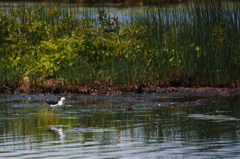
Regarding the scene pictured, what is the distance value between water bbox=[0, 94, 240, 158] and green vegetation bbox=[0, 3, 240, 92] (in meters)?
1.01

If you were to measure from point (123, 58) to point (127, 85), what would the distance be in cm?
71

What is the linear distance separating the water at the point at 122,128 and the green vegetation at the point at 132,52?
1.01 m

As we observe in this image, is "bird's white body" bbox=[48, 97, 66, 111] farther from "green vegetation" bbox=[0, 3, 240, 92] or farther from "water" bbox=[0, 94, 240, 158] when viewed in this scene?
"green vegetation" bbox=[0, 3, 240, 92]

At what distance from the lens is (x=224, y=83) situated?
39.4 feet

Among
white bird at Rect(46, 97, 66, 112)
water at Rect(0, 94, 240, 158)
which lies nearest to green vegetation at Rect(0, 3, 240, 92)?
water at Rect(0, 94, 240, 158)

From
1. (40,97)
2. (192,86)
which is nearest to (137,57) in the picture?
(192,86)

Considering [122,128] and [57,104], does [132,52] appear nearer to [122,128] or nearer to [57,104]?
[57,104]

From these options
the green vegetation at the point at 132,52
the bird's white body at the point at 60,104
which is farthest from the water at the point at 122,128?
the green vegetation at the point at 132,52

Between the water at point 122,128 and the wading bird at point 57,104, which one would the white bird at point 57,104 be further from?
the water at point 122,128

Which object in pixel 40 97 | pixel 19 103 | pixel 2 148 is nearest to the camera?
pixel 2 148

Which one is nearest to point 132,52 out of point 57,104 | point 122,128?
point 57,104

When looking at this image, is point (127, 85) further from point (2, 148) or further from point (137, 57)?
point (2, 148)

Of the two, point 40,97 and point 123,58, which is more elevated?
point 123,58

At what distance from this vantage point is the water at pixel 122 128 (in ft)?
19.5
